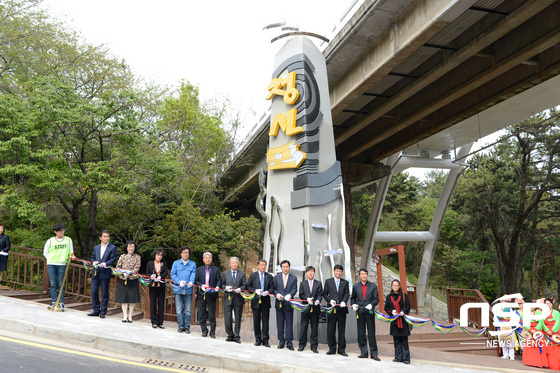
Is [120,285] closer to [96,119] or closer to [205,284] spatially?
[205,284]

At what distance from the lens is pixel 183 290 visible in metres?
9.25

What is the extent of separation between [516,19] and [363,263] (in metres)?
21.8

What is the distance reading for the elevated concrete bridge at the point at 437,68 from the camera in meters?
12.5

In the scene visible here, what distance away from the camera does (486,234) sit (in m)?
36.8

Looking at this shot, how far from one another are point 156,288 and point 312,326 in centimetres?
322

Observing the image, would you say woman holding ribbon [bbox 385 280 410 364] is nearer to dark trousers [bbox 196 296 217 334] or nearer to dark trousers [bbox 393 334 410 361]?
dark trousers [bbox 393 334 410 361]

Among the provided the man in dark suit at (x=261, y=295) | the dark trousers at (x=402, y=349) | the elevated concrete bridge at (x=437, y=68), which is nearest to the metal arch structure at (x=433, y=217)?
the elevated concrete bridge at (x=437, y=68)

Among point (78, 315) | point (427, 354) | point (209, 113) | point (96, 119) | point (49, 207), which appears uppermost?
point (209, 113)

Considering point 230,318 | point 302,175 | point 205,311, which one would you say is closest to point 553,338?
point 302,175

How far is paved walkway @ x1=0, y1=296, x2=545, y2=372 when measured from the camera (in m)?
6.77

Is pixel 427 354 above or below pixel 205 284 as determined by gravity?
below

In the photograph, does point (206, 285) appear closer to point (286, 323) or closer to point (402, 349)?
point (286, 323)

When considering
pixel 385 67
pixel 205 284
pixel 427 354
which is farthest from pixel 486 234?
pixel 205 284

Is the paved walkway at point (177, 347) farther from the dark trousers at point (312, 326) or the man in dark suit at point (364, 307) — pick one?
the man in dark suit at point (364, 307)
